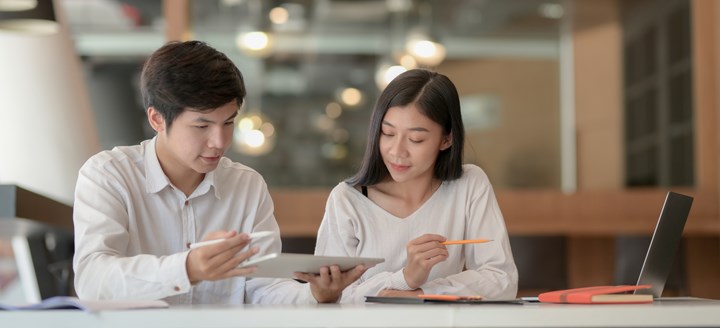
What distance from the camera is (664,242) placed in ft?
5.89

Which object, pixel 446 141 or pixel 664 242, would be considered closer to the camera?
pixel 664 242

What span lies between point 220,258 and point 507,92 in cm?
585

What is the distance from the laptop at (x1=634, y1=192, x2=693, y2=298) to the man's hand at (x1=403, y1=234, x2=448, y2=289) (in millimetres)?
345

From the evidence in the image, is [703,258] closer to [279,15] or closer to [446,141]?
[279,15]

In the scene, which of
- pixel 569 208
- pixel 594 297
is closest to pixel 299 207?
pixel 569 208

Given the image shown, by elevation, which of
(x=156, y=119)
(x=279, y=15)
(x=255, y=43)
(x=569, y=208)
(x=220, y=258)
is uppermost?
(x=279, y=15)

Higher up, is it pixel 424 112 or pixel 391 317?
pixel 424 112

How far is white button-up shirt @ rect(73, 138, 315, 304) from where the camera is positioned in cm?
170

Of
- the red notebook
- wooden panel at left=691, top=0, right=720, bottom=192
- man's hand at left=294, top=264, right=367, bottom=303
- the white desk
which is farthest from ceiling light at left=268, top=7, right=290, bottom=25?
the white desk

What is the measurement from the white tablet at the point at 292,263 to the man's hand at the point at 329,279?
10 millimetres

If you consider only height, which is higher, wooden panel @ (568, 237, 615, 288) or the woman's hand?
the woman's hand

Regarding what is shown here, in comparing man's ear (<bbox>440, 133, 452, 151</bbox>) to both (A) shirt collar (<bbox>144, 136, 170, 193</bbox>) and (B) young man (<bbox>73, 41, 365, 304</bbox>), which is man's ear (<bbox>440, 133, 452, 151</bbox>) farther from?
(A) shirt collar (<bbox>144, 136, 170, 193</bbox>)

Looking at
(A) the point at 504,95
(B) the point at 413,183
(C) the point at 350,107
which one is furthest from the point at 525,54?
(B) the point at 413,183

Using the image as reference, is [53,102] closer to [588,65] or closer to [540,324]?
[540,324]
